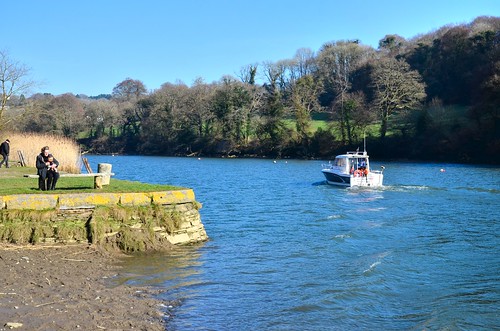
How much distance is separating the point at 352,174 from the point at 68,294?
29.4 metres

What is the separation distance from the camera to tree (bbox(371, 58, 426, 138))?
74562mm

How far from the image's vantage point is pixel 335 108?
8056 cm

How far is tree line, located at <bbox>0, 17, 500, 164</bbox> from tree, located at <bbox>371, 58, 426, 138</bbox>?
17 centimetres

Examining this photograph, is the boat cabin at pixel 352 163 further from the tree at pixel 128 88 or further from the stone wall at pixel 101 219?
the tree at pixel 128 88

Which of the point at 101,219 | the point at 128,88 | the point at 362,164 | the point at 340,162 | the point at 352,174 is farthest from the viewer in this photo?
the point at 128,88

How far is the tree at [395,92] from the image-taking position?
74562 millimetres

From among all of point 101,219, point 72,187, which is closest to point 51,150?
point 72,187

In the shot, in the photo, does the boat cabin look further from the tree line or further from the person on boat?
the tree line

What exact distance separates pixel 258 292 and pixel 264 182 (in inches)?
1134

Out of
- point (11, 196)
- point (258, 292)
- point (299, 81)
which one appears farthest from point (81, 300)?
point (299, 81)

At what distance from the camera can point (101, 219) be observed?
580 inches

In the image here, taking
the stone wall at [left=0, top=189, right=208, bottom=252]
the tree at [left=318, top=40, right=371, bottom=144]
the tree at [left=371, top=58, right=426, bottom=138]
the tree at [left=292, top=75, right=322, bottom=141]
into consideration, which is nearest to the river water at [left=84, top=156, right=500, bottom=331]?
the stone wall at [left=0, top=189, right=208, bottom=252]

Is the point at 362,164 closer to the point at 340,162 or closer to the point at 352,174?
the point at 340,162

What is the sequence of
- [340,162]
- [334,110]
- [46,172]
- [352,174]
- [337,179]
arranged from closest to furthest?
[46,172], [352,174], [337,179], [340,162], [334,110]
